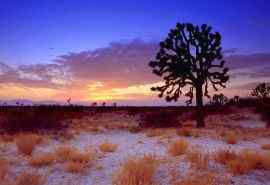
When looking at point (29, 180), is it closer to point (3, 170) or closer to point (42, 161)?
point (3, 170)

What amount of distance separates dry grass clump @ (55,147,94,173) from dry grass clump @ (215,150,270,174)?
3.84 m

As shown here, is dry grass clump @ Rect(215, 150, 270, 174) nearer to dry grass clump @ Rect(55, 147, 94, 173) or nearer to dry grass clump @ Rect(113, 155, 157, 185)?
dry grass clump @ Rect(113, 155, 157, 185)

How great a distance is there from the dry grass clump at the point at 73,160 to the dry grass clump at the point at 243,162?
3841mm

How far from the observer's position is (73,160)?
1103 centimetres

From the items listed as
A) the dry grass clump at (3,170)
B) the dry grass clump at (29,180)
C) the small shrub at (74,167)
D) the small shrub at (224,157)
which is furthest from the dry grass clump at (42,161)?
the small shrub at (224,157)

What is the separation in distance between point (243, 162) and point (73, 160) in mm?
4878

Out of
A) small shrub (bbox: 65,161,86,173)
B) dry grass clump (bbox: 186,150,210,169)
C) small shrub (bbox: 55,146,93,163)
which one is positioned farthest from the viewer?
small shrub (bbox: 55,146,93,163)

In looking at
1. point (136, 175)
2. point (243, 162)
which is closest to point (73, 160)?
point (136, 175)

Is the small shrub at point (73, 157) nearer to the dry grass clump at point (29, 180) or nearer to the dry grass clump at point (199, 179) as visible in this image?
the dry grass clump at point (29, 180)

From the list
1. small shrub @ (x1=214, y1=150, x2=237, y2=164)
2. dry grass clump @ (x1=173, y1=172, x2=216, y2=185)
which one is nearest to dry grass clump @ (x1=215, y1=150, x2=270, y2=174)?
small shrub @ (x1=214, y1=150, x2=237, y2=164)

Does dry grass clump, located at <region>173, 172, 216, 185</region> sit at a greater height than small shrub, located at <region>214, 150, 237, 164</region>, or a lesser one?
lesser

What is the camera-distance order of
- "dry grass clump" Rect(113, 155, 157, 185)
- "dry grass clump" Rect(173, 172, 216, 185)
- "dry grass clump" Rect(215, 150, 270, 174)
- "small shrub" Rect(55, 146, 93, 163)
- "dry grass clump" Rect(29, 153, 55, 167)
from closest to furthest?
"dry grass clump" Rect(173, 172, 216, 185), "dry grass clump" Rect(113, 155, 157, 185), "dry grass clump" Rect(215, 150, 270, 174), "dry grass clump" Rect(29, 153, 55, 167), "small shrub" Rect(55, 146, 93, 163)

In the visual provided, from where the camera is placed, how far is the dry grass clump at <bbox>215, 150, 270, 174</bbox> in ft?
31.8

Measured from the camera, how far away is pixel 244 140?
18.1 meters
